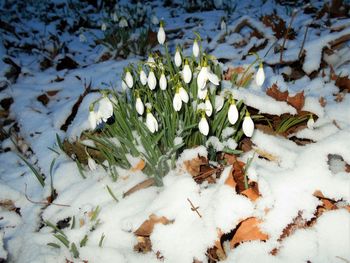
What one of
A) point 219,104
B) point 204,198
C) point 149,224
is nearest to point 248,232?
point 204,198

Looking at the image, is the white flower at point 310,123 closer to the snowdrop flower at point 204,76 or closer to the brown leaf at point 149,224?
the snowdrop flower at point 204,76

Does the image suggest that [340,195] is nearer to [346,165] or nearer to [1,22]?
[346,165]

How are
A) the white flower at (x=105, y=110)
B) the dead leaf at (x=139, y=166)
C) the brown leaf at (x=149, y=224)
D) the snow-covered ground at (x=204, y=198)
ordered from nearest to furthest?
the snow-covered ground at (x=204, y=198), the brown leaf at (x=149, y=224), the white flower at (x=105, y=110), the dead leaf at (x=139, y=166)

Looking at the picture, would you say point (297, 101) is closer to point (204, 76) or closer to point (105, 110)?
point (204, 76)

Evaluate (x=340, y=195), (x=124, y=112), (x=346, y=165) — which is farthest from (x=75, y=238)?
(x=346, y=165)

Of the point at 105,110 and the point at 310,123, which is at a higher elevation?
the point at 105,110

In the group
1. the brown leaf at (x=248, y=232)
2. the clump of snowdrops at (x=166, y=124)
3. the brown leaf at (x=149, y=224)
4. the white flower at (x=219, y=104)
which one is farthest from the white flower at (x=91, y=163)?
the brown leaf at (x=248, y=232)

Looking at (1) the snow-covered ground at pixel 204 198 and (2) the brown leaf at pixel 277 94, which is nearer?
(1) the snow-covered ground at pixel 204 198
